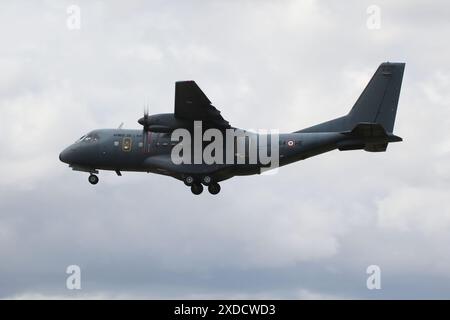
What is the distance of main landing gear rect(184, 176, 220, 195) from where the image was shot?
50.8 m

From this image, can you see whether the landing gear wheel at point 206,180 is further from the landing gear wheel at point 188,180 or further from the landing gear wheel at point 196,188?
the landing gear wheel at point 188,180

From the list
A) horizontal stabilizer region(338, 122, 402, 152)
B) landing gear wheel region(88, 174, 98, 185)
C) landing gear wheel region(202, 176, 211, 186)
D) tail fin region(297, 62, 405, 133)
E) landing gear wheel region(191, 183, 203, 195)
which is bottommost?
landing gear wheel region(191, 183, 203, 195)

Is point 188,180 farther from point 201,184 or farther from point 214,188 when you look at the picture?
point 214,188

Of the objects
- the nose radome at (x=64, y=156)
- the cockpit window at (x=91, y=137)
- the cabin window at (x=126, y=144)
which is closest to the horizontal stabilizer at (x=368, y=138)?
the cabin window at (x=126, y=144)

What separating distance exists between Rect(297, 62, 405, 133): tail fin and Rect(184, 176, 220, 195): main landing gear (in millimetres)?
6474

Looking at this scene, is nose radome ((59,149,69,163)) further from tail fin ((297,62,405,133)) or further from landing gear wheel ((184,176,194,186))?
tail fin ((297,62,405,133))

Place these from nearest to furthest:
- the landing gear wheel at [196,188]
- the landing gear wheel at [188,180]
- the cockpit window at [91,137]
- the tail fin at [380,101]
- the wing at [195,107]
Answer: the wing at [195,107], the tail fin at [380,101], the landing gear wheel at [188,180], the landing gear wheel at [196,188], the cockpit window at [91,137]

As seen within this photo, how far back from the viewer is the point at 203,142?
5016cm

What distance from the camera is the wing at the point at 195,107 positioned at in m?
47.3

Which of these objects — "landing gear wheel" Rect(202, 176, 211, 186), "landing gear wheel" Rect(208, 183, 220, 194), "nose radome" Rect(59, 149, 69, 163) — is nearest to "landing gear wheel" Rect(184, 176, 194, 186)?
"landing gear wheel" Rect(202, 176, 211, 186)

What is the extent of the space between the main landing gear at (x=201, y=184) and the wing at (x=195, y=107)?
9.84ft

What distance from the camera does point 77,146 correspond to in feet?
173
